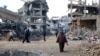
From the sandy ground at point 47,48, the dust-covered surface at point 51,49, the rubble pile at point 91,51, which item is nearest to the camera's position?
the rubble pile at point 91,51

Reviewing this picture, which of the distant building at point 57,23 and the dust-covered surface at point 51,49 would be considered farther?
the distant building at point 57,23

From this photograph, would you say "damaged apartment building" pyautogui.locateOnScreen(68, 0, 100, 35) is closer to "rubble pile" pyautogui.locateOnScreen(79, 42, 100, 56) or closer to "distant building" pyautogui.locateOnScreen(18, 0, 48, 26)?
"distant building" pyautogui.locateOnScreen(18, 0, 48, 26)

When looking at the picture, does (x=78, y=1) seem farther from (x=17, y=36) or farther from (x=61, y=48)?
(x=61, y=48)

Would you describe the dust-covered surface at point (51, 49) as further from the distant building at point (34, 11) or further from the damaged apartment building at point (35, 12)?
the distant building at point (34, 11)

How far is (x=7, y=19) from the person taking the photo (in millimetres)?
49375

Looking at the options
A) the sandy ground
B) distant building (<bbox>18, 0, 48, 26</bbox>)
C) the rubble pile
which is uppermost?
distant building (<bbox>18, 0, 48, 26</bbox>)

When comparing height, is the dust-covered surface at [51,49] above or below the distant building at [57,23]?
above

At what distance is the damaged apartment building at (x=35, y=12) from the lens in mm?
63688

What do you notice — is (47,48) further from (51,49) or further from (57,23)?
(57,23)

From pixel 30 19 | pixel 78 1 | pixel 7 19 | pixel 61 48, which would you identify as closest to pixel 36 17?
pixel 30 19

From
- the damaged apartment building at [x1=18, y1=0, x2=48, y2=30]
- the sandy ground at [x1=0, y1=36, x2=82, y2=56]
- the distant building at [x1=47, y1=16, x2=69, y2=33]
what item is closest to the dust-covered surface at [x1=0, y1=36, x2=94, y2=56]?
the sandy ground at [x1=0, y1=36, x2=82, y2=56]

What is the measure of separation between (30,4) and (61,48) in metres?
46.3

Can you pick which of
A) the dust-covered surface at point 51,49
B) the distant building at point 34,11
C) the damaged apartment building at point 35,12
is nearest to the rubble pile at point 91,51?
the dust-covered surface at point 51,49

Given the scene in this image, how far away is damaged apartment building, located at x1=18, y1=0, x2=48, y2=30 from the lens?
63688mm
